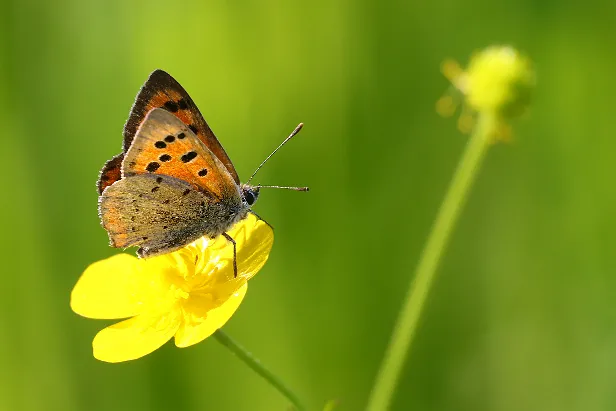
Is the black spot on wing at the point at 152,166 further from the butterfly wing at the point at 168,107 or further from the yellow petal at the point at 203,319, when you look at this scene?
the yellow petal at the point at 203,319

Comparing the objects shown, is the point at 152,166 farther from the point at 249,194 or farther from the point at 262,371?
the point at 262,371

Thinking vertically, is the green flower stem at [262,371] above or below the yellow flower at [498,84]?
below

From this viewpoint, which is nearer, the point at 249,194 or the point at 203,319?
the point at 203,319

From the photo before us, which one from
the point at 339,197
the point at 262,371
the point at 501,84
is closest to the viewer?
the point at 262,371

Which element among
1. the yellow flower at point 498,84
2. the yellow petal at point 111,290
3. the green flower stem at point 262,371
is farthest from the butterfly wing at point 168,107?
the yellow flower at point 498,84

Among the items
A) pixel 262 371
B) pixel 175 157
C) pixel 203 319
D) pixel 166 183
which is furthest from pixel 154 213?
pixel 262 371

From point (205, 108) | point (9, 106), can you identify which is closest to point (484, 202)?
point (205, 108)
